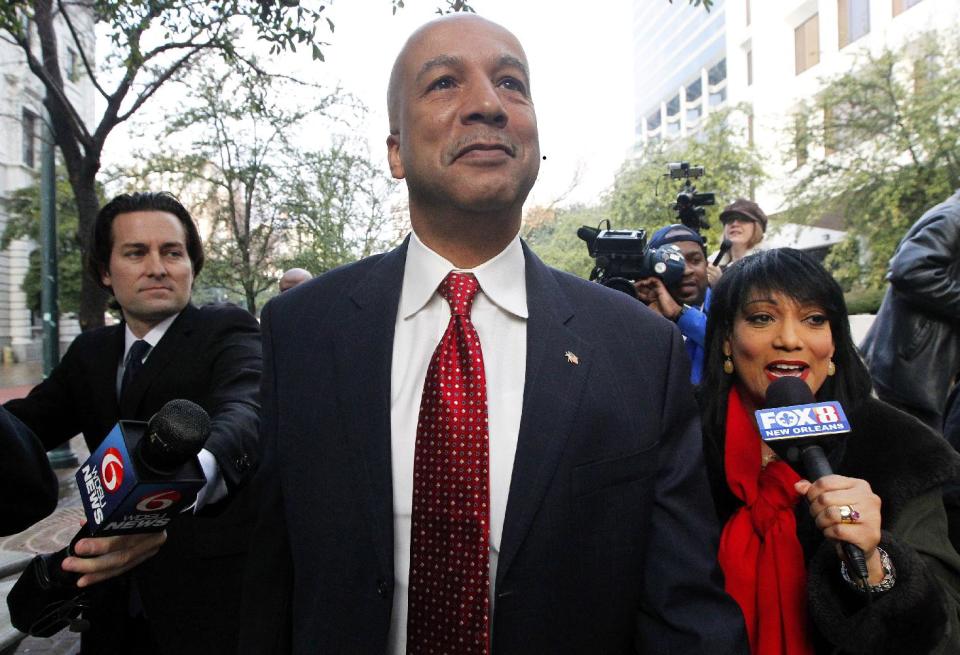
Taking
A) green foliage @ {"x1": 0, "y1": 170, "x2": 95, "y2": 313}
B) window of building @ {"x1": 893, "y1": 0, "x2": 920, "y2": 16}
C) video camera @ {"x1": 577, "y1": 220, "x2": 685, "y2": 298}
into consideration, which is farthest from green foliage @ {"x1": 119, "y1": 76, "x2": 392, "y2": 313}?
window of building @ {"x1": 893, "y1": 0, "x2": 920, "y2": 16}

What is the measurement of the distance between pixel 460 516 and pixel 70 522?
19.3 feet

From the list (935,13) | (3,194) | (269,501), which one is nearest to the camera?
(269,501)

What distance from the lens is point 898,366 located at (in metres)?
3.41

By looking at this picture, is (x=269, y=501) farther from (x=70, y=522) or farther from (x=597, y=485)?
(x=70, y=522)

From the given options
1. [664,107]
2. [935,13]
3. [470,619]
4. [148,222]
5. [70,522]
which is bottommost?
[70,522]

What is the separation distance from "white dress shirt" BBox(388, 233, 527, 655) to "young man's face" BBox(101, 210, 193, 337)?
3.81 ft

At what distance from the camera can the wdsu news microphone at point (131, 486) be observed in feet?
4.65

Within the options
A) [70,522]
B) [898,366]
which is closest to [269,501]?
[898,366]

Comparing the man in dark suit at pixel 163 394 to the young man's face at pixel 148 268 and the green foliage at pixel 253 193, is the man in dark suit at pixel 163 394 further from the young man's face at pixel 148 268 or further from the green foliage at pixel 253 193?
A: the green foliage at pixel 253 193

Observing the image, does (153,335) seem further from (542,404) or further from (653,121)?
(653,121)

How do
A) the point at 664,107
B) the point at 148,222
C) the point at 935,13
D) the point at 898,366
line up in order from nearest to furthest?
the point at 148,222
the point at 898,366
the point at 935,13
the point at 664,107

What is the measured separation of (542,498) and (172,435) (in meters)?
0.73

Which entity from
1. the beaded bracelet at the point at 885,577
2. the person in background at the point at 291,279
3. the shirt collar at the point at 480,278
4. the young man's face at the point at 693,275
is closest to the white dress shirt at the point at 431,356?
the shirt collar at the point at 480,278

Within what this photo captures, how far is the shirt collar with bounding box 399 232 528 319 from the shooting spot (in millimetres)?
1758
